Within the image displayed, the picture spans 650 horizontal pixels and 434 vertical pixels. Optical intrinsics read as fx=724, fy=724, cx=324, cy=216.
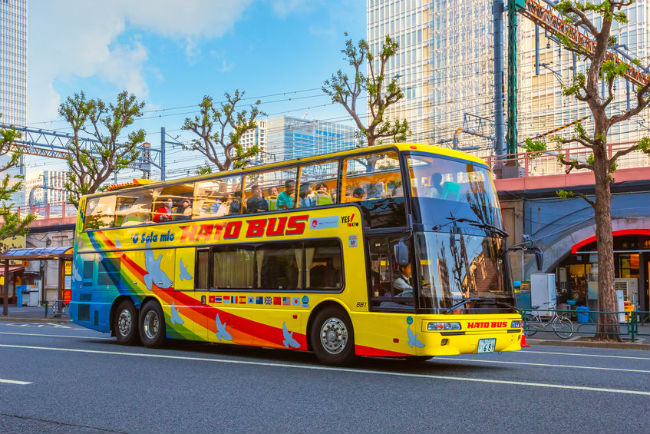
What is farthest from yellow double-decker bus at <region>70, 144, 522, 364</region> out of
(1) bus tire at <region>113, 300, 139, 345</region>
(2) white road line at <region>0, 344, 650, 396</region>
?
(2) white road line at <region>0, 344, 650, 396</region>

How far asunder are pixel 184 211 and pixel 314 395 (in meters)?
7.80

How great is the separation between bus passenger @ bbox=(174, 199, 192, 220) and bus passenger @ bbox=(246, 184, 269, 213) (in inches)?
69.8

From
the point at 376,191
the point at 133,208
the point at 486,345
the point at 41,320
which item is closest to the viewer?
the point at 486,345

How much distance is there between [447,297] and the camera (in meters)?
10.6

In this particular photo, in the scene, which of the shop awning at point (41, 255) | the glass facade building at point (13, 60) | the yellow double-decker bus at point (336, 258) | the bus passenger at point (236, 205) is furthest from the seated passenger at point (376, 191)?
the glass facade building at point (13, 60)

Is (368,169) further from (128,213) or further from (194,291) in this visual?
(128,213)

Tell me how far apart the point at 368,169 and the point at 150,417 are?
19.9ft

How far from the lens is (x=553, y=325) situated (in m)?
20.0

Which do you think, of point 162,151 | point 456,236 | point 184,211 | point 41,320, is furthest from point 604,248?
point 162,151

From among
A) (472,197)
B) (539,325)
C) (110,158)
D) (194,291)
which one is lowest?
(539,325)

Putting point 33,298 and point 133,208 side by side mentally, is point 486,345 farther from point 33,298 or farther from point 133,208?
point 33,298

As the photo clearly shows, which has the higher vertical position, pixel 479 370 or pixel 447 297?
pixel 447 297

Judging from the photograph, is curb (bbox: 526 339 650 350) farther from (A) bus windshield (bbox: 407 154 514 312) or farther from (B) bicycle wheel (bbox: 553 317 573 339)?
(A) bus windshield (bbox: 407 154 514 312)

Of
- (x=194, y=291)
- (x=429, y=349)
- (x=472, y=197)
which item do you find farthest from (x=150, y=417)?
(x=194, y=291)
